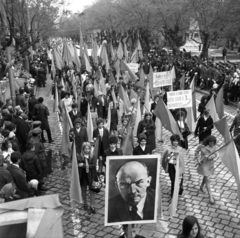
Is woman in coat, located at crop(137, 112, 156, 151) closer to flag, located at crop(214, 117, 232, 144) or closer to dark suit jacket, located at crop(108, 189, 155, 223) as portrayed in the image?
flag, located at crop(214, 117, 232, 144)

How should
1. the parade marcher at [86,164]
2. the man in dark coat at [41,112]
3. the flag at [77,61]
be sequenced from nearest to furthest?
the parade marcher at [86,164]
the man in dark coat at [41,112]
the flag at [77,61]

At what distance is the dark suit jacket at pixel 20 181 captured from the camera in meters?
6.25

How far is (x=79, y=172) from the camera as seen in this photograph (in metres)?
6.87

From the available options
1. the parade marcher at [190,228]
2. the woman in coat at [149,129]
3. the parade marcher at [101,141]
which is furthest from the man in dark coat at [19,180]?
the woman in coat at [149,129]

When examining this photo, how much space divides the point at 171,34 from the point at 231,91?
621 inches

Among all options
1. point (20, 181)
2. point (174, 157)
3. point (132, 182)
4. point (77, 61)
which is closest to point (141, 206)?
point (132, 182)

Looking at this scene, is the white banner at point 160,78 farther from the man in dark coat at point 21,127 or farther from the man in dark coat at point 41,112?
the man in dark coat at point 21,127

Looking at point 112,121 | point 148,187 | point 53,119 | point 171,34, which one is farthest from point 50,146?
point 171,34

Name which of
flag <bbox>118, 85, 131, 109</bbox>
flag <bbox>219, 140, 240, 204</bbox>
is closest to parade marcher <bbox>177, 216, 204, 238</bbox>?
flag <bbox>219, 140, 240, 204</bbox>

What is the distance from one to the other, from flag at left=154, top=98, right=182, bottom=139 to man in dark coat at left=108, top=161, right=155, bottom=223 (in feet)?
13.7

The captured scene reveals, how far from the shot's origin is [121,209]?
4566mm

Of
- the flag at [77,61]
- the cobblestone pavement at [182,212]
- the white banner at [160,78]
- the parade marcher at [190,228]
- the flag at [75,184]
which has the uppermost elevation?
the flag at [77,61]

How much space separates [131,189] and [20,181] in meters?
2.51

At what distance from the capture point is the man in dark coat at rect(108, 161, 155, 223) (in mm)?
4520
